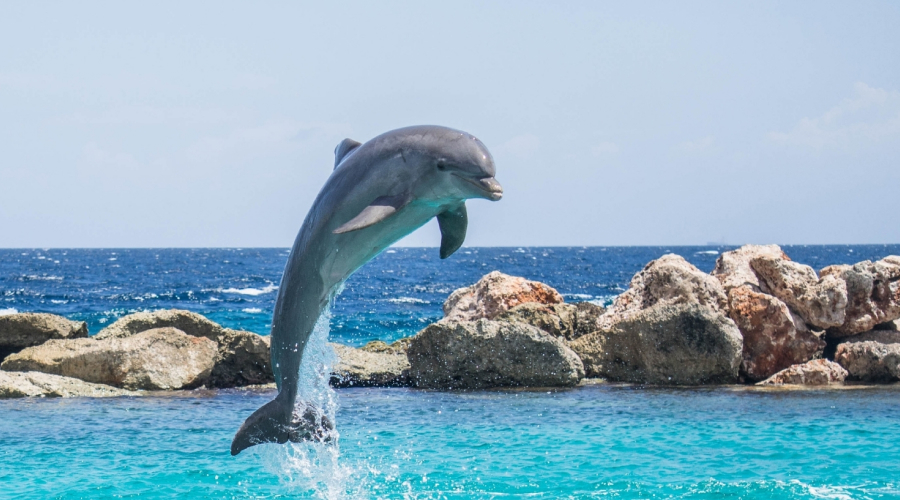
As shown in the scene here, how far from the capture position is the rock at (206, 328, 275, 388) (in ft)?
39.7

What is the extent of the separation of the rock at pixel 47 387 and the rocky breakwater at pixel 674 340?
21.5 ft

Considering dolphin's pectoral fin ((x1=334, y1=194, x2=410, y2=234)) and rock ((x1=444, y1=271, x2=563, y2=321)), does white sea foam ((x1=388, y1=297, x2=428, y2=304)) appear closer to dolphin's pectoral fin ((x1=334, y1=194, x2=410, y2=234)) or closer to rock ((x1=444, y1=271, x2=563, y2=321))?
rock ((x1=444, y1=271, x2=563, y2=321))

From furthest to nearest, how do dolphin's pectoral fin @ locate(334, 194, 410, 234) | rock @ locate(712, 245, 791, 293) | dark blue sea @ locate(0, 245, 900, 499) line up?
rock @ locate(712, 245, 791, 293)
dark blue sea @ locate(0, 245, 900, 499)
dolphin's pectoral fin @ locate(334, 194, 410, 234)

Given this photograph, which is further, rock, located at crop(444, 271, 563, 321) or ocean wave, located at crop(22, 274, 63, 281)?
ocean wave, located at crop(22, 274, 63, 281)

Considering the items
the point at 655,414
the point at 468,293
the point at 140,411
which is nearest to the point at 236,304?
the point at 468,293

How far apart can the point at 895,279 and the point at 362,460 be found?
914cm

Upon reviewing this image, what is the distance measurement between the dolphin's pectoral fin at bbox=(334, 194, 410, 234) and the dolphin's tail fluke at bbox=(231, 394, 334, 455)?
157cm

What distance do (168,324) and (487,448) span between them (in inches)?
266

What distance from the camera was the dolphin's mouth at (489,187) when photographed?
388 centimetres

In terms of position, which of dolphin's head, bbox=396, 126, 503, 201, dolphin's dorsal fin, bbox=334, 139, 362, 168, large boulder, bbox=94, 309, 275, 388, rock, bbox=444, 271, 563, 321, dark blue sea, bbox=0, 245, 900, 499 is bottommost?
dark blue sea, bbox=0, 245, 900, 499

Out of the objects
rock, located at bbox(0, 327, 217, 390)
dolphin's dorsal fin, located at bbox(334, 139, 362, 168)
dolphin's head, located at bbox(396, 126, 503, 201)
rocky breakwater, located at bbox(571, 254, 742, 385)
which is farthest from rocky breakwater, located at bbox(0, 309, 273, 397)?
dolphin's head, located at bbox(396, 126, 503, 201)

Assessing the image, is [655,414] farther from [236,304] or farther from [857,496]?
[236,304]

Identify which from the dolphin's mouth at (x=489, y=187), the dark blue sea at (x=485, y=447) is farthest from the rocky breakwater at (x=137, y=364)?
the dolphin's mouth at (x=489, y=187)

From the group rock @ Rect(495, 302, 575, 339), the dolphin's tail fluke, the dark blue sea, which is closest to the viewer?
the dolphin's tail fluke
